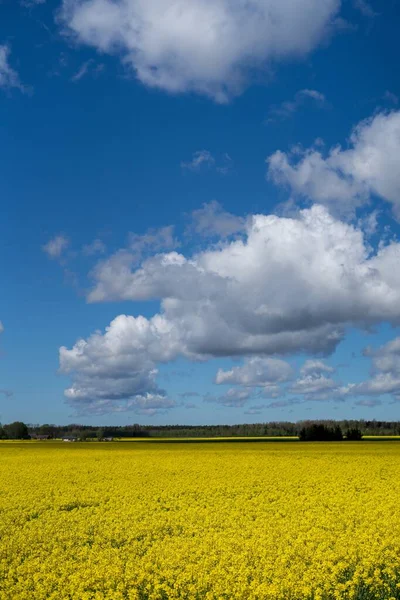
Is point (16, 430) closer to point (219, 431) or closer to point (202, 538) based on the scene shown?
point (219, 431)

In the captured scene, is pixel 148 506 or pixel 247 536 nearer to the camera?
pixel 247 536

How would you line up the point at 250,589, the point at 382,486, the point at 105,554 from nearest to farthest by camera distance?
the point at 250,589 → the point at 105,554 → the point at 382,486

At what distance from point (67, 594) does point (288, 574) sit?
4889mm

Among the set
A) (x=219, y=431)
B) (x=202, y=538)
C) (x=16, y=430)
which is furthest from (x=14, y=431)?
(x=202, y=538)

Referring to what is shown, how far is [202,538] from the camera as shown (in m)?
17.2

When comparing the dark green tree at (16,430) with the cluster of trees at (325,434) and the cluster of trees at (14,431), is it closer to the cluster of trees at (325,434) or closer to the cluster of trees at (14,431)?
the cluster of trees at (14,431)

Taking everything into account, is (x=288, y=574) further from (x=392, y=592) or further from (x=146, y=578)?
(x=146, y=578)

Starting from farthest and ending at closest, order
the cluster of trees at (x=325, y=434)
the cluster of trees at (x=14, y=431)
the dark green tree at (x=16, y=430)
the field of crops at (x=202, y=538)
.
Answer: the cluster of trees at (x=14, y=431)
the dark green tree at (x=16, y=430)
the cluster of trees at (x=325, y=434)
the field of crops at (x=202, y=538)

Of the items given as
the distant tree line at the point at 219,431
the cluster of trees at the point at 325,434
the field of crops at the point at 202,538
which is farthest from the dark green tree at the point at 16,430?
the field of crops at the point at 202,538

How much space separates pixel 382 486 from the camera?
2908 centimetres

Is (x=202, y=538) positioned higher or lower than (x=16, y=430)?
lower

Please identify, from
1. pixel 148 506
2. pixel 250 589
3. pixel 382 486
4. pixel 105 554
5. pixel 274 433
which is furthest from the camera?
pixel 274 433

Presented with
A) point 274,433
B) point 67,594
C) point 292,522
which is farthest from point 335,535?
point 274,433

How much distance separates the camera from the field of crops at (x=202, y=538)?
41.8ft
